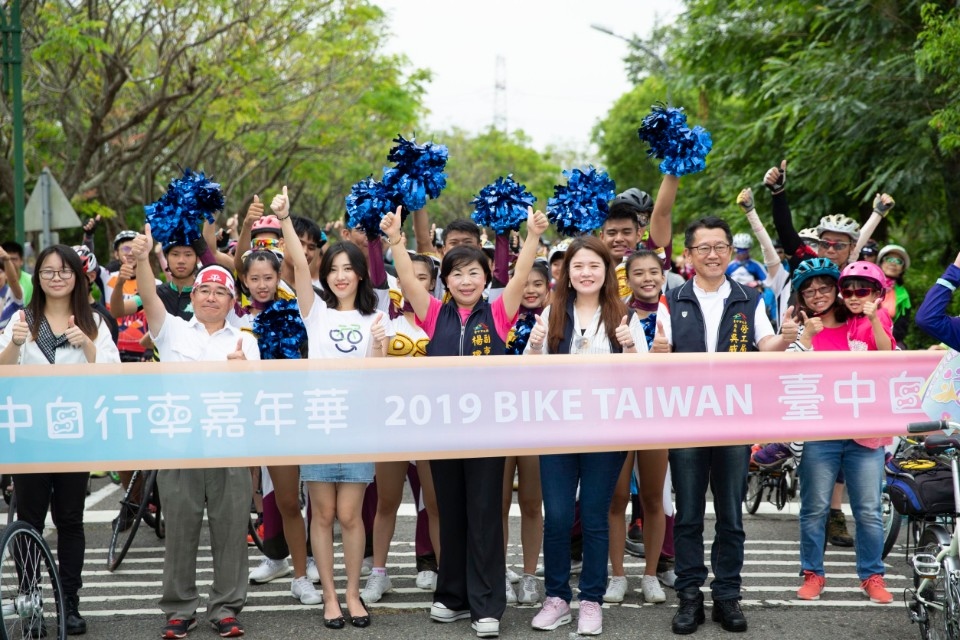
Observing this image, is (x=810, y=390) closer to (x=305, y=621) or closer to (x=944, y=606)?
(x=944, y=606)

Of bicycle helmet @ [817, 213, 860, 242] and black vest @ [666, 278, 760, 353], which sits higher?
bicycle helmet @ [817, 213, 860, 242]

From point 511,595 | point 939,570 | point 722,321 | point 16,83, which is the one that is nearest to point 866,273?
point 722,321

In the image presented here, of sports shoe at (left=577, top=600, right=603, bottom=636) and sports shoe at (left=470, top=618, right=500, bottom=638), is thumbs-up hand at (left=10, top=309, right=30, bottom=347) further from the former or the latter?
sports shoe at (left=577, top=600, right=603, bottom=636)

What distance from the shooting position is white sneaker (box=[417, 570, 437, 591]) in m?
6.63

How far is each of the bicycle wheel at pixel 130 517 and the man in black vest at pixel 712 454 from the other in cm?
362

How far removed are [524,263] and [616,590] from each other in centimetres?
218

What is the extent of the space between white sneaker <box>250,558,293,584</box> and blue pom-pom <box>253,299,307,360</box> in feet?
4.90

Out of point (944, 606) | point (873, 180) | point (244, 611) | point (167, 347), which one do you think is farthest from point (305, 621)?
point (873, 180)

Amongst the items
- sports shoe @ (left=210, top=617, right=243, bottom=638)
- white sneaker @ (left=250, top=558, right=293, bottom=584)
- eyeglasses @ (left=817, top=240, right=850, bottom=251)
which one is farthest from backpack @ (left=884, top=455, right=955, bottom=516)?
white sneaker @ (left=250, top=558, right=293, bottom=584)

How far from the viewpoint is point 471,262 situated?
577 centimetres

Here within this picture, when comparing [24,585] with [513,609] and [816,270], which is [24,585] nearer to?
[513,609]

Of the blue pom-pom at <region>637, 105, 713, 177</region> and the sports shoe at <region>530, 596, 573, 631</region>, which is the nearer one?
the sports shoe at <region>530, 596, 573, 631</region>

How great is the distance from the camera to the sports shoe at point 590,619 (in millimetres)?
5711

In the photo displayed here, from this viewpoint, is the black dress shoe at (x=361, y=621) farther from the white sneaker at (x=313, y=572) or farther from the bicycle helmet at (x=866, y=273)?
the bicycle helmet at (x=866, y=273)
